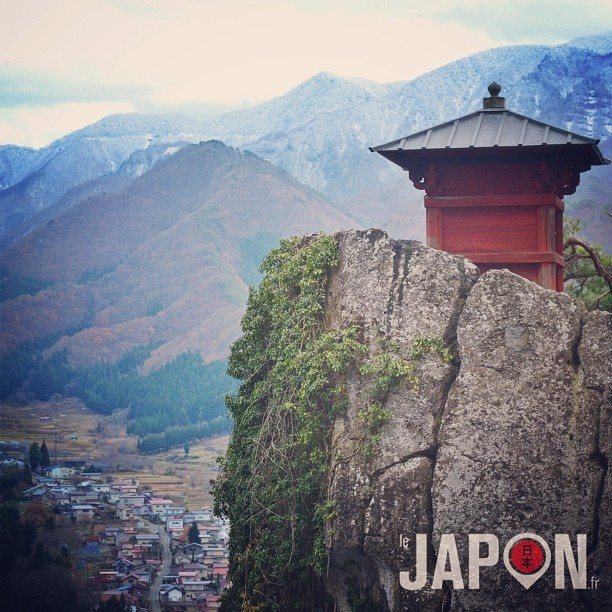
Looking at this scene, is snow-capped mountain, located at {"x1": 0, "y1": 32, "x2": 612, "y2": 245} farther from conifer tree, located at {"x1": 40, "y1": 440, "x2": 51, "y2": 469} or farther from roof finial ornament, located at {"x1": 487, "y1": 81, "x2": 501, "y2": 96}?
roof finial ornament, located at {"x1": 487, "y1": 81, "x2": 501, "y2": 96}

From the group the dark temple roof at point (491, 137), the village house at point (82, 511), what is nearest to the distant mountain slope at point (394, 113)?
the village house at point (82, 511)

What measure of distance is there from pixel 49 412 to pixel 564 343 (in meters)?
97.3

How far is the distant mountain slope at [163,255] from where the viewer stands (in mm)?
114000

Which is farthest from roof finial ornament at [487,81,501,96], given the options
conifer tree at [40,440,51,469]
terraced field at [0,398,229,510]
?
conifer tree at [40,440,51,469]

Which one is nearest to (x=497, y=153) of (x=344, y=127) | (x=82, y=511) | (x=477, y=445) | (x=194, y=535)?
(x=477, y=445)

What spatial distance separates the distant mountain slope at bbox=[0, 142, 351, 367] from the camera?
11400 centimetres

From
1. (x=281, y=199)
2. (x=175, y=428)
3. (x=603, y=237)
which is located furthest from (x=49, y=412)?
(x=603, y=237)

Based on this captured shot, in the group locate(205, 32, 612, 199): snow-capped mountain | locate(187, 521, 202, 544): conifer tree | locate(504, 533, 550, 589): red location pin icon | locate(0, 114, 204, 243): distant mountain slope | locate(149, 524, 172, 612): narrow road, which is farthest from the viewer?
locate(0, 114, 204, 243): distant mountain slope

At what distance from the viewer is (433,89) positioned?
479 ft

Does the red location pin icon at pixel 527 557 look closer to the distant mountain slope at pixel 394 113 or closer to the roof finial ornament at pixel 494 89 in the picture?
the roof finial ornament at pixel 494 89

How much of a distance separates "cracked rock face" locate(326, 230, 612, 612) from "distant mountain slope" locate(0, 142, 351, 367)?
8624cm

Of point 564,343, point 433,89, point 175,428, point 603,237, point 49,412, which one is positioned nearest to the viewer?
point 564,343

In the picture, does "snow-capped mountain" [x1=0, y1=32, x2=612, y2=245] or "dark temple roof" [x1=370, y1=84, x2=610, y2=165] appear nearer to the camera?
"dark temple roof" [x1=370, y1=84, x2=610, y2=165]

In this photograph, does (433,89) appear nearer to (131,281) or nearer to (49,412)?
(131,281)
